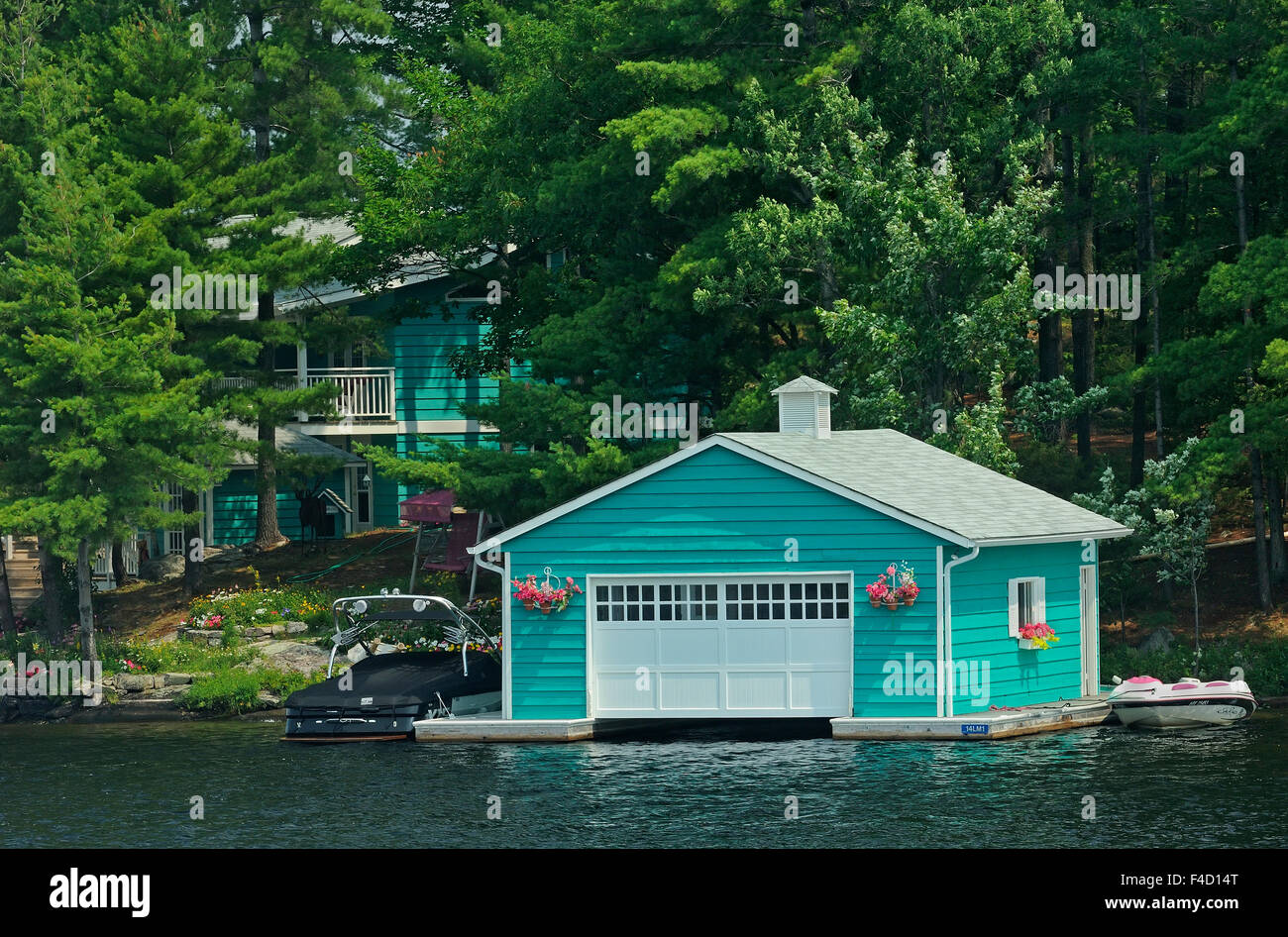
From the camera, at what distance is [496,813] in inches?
1026

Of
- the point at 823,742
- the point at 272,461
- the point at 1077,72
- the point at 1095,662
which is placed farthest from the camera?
the point at 272,461

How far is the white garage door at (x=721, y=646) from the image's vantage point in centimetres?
3169

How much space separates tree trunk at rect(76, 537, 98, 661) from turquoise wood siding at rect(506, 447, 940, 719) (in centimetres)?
1179

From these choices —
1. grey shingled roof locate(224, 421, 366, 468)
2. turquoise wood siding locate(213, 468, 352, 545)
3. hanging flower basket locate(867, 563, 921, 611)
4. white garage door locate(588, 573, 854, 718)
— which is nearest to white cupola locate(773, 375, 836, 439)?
white garage door locate(588, 573, 854, 718)

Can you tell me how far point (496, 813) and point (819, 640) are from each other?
7.76 m

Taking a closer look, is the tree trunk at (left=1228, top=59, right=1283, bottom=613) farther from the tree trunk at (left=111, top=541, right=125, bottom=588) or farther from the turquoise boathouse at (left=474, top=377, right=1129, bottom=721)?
the tree trunk at (left=111, top=541, right=125, bottom=588)

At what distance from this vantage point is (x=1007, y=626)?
3216 cm

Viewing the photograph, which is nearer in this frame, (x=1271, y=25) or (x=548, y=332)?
(x=1271, y=25)

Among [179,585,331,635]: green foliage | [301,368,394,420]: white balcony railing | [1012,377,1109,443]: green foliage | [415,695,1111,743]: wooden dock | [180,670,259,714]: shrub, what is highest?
[301,368,394,420]: white balcony railing

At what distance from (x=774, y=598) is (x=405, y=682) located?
22.8ft

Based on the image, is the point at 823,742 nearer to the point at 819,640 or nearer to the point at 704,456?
the point at 819,640

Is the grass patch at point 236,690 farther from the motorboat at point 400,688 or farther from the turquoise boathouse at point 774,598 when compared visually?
the turquoise boathouse at point 774,598

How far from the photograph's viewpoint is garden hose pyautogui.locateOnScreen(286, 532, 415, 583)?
4662 centimetres

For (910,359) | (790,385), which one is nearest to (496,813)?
(790,385)
